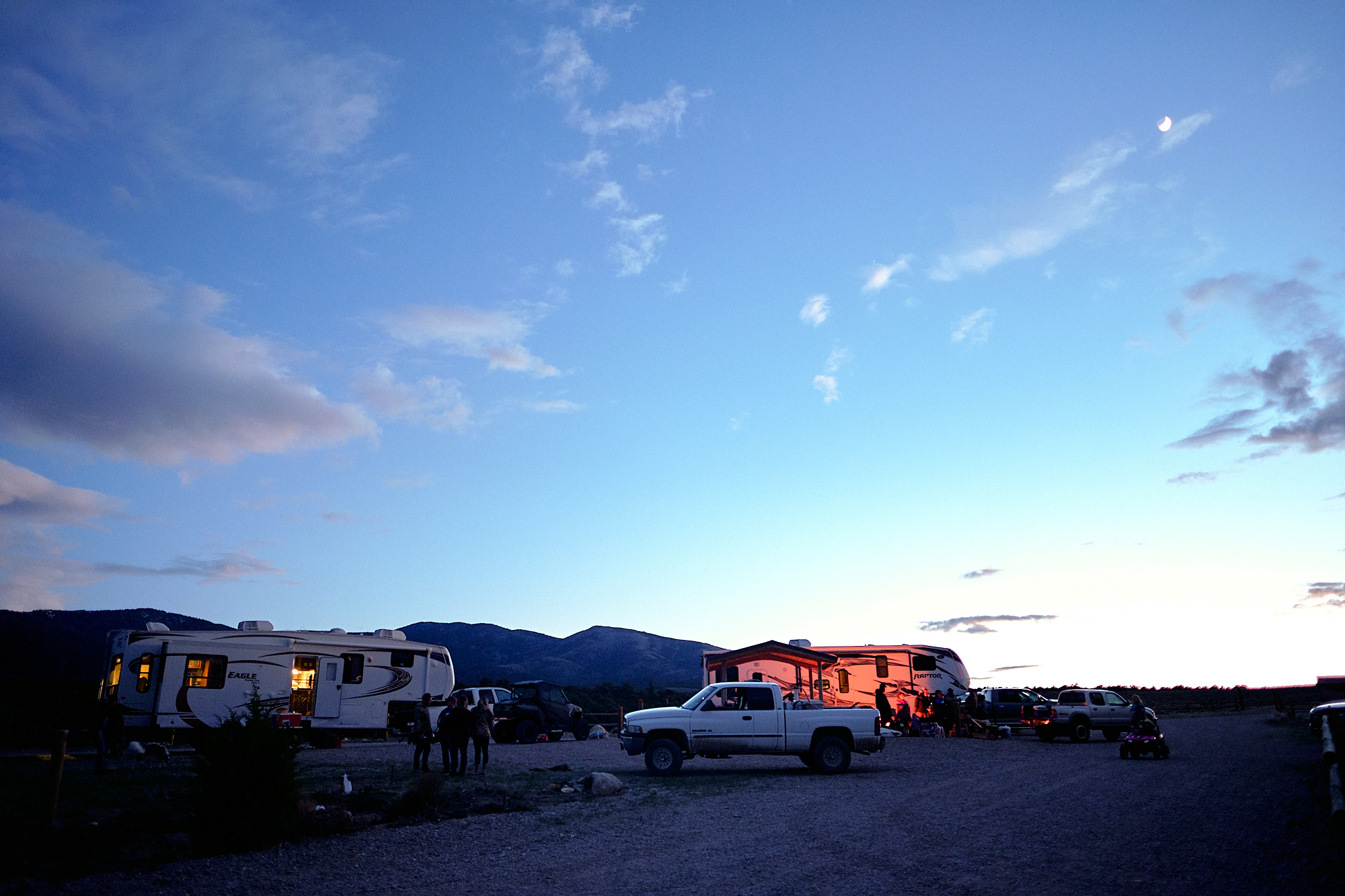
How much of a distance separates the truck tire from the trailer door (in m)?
6.25

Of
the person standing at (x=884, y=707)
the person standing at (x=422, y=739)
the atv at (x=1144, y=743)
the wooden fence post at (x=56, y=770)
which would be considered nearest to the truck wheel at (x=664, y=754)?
the person standing at (x=422, y=739)

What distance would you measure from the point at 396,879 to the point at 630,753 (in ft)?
32.3

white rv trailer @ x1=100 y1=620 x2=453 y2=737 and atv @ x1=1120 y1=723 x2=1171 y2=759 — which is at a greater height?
white rv trailer @ x1=100 y1=620 x2=453 y2=737

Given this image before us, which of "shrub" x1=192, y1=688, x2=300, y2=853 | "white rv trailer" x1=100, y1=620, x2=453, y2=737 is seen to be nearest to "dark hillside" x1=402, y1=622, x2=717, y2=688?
"white rv trailer" x1=100, y1=620, x2=453, y2=737

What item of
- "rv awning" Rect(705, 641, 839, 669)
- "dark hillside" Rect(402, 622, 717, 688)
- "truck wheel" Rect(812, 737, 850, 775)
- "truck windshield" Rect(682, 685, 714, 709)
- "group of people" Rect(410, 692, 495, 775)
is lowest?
"truck wheel" Rect(812, 737, 850, 775)

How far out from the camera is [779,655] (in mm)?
32531

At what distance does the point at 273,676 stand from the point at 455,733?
37.7 ft

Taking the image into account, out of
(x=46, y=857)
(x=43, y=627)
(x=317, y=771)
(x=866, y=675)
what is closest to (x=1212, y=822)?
(x=46, y=857)

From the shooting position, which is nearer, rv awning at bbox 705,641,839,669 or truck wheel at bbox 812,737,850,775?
truck wheel at bbox 812,737,850,775

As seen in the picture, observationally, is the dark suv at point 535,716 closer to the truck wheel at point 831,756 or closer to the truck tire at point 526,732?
the truck tire at point 526,732

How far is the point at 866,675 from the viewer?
33.3m

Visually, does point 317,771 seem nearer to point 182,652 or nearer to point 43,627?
point 182,652

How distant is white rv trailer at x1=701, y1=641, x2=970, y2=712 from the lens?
3256 cm

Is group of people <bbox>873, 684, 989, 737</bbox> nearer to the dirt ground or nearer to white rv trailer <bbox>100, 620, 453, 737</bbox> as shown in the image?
the dirt ground
